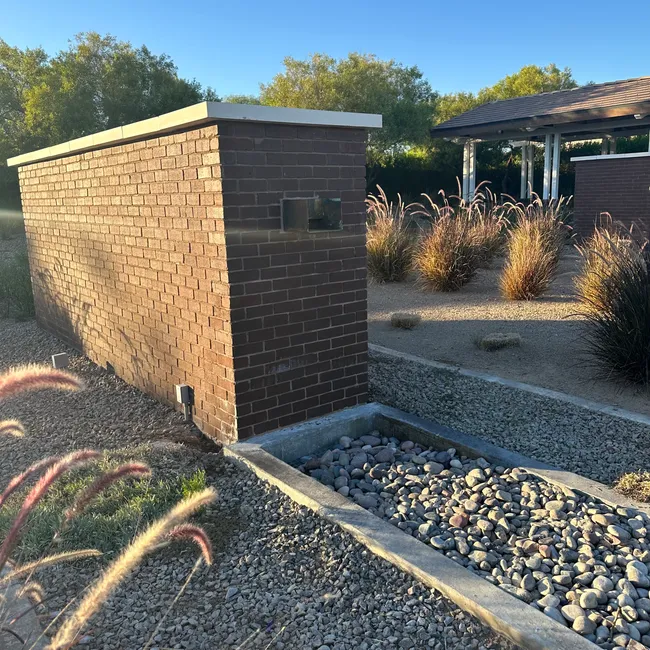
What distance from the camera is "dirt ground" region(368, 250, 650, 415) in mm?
5543

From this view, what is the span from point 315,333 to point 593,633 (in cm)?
257

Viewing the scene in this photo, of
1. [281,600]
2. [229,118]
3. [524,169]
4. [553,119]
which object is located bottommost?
[281,600]

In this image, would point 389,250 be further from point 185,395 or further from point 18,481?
point 18,481

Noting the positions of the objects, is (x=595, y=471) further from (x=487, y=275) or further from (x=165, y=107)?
(x=165, y=107)

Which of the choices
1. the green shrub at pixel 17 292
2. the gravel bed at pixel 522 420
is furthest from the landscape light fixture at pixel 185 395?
the green shrub at pixel 17 292

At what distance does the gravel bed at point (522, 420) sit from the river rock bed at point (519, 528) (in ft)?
1.62

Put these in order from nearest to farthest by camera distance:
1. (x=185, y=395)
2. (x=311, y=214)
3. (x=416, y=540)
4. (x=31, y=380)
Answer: (x=31, y=380) < (x=416, y=540) < (x=311, y=214) < (x=185, y=395)

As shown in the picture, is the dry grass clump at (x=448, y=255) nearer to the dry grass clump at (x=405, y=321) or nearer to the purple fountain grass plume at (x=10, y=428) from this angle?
the dry grass clump at (x=405, y=321)

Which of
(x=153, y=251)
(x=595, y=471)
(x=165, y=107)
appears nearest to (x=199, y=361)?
(x=153, y=251)

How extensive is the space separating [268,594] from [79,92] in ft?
85.4

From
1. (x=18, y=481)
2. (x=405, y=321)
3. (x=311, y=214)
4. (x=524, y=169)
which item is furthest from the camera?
(x=524, y=169)

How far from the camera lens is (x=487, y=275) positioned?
37.3 feet

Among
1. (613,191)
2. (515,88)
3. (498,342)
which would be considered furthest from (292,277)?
(515,88)

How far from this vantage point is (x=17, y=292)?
9.23m
